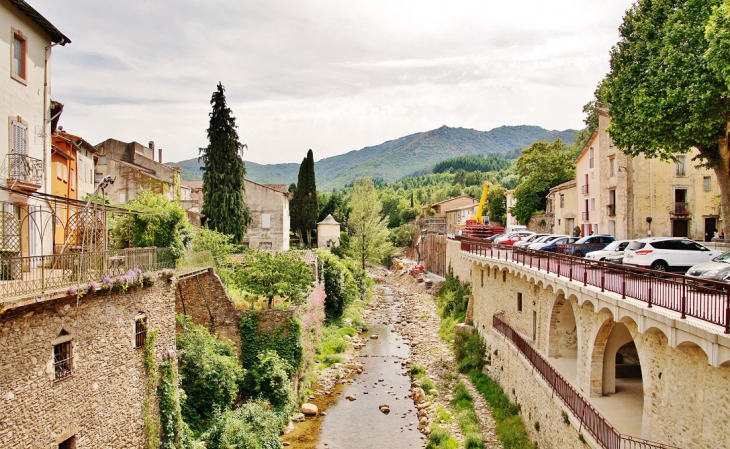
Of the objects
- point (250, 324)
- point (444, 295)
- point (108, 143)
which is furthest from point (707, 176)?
point (108, 143)

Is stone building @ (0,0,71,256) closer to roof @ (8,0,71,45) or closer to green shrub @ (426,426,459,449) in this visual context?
roof @ (8,0,71,45)

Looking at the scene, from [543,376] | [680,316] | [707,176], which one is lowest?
[543,376]

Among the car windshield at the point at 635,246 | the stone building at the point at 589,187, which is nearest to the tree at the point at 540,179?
the stone building at the point at 589,187

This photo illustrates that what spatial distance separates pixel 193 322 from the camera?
21953 mm

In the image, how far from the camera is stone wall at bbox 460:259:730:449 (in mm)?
9195

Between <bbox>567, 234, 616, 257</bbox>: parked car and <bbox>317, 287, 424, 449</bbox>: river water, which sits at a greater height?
<bbox>567, 234, 616, 257</bbox>: parked car

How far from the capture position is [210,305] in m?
22.5

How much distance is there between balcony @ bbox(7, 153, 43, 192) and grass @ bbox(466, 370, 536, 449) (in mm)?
17022

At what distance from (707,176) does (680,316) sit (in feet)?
75.0

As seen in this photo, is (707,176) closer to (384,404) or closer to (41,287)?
(384,404)

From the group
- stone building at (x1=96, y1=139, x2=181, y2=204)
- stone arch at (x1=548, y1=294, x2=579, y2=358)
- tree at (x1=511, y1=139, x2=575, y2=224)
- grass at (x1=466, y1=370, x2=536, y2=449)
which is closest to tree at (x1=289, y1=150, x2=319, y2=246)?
stone building at (x1=96, y1=139, x2=181, y2=204)

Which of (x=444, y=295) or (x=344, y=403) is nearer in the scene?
(x=344, y=403)

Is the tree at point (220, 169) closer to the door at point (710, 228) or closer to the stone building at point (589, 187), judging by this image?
the stone building at point (589, 187)

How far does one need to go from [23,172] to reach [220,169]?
22152mm
